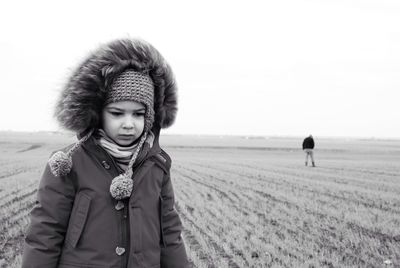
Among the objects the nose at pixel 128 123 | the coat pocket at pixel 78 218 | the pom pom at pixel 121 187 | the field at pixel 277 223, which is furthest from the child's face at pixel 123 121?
the field at pixel 277 223

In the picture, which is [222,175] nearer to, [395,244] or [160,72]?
[395,244]

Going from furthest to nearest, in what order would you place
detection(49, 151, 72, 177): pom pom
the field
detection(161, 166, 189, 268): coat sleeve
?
the field → detection(161, 166, 189, 268): coat sleeve → detection(49, 151, 72, 177): pom pom

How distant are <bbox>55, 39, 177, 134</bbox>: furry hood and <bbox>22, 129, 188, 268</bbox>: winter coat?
0.19 metres

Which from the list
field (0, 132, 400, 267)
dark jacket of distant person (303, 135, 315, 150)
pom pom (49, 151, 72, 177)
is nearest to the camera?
pom pom (49, 151, 72, 177)

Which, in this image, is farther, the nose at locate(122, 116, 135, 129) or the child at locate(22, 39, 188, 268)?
the nose at locate(122, 116, 135, 129)

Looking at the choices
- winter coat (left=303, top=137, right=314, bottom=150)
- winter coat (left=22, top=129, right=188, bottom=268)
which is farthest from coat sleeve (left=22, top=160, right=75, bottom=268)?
winter coat (left=303, top=137, right=314, bottom=150)

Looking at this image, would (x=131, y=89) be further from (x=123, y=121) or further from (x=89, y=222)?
(x=89, y=222)

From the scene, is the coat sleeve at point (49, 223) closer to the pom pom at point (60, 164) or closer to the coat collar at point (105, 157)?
the pom pom at point (60, 164)

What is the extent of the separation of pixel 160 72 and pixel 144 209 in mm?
925

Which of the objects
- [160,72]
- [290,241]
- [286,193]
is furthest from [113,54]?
[286,193]

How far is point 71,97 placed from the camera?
246 centimetres

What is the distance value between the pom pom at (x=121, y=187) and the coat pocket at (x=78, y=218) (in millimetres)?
186

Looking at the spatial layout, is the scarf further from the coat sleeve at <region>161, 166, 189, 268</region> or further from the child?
the coat sleeve at <region>161, 166, 189, 268</region>

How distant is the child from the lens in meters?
2.23
